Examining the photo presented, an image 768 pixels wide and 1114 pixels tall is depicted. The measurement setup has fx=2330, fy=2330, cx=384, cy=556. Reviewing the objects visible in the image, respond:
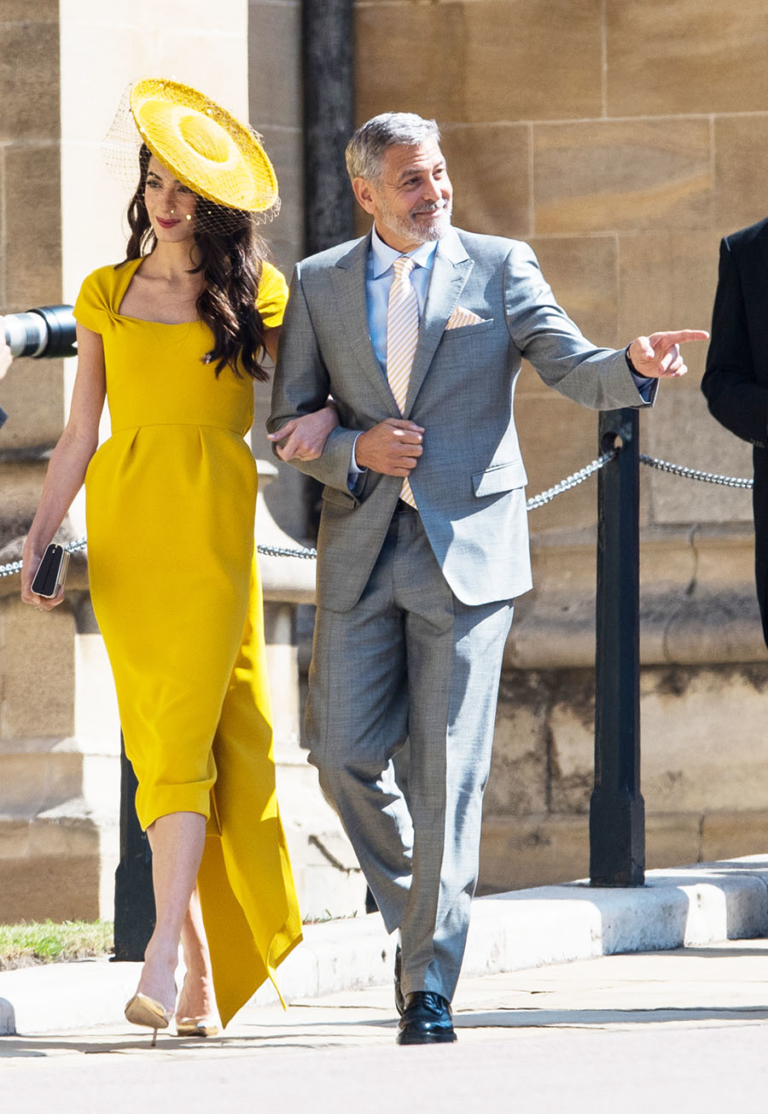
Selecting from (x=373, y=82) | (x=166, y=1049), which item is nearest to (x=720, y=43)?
(x=373, y=82)

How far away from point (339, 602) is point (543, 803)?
4.08 m

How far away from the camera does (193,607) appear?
465cm

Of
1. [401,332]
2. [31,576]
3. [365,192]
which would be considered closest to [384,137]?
[365,192]

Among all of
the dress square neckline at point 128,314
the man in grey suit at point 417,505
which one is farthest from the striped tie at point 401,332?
the dress square neckline at point 128,314

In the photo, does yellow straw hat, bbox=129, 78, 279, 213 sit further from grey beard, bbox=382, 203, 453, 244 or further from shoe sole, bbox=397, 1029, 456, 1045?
shoe sole, bbox=397, 1029, 456, 1045

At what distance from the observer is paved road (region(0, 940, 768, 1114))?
3352 millimetres

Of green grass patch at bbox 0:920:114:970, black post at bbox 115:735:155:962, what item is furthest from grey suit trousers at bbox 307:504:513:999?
green grass patch at bbox 0:920:114:970

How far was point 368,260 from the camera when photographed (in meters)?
4.76

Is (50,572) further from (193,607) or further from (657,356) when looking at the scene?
(657,356)

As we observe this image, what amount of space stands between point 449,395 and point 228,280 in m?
0.54

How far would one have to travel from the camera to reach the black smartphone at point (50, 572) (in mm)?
4707

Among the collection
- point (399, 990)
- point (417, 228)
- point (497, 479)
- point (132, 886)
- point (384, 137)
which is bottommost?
point (399, 990)

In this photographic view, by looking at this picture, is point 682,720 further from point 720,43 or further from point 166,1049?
point 166,1049

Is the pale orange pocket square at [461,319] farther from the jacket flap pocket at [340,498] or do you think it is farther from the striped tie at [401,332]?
the jacket flap pocket at [340,498]
